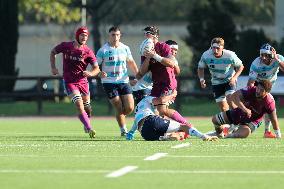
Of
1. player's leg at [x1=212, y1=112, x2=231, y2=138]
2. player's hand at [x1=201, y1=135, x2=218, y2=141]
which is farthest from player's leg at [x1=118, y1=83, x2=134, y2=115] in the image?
player's hand at [x1=201, y1=135, x2=218, y2=141]

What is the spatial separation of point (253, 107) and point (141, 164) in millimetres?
7423

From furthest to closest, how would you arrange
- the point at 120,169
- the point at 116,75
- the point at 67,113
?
1. the point at 67,113
2. the point at 116,75
3. the point at 120,169

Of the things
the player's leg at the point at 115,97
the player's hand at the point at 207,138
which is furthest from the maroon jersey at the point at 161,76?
the player's leg at the point at 115,97

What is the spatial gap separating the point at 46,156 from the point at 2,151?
137 centimetres

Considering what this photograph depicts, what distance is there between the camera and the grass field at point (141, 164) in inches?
481

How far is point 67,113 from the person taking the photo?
40719mm

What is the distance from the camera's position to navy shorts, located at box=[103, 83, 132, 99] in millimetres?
23984

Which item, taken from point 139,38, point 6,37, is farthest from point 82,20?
point 6,37

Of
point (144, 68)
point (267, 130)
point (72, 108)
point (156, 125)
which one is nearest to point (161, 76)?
point (144, 68)

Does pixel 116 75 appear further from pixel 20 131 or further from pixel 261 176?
pixel 261 176

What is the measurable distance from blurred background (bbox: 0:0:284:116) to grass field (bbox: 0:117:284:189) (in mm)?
15591

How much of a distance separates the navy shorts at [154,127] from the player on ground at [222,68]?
12.9 feet

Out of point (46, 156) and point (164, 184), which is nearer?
point (164, 184)

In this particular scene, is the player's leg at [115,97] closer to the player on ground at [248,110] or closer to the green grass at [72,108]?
the player on ground at [248,110]
